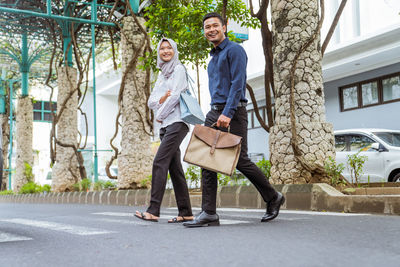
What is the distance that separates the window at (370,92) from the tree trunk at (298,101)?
11.3 metres

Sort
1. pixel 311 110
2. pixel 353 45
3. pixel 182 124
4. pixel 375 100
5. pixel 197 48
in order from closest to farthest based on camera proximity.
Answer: pixel 182 124 < pixel 311 110 < pixel 197 48 < pixel 353 45 < pixel 375 100

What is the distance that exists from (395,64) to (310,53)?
38.1ft

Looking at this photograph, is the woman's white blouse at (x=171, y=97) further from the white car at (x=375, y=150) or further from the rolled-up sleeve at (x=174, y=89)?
the white car at (x=375, y=150)

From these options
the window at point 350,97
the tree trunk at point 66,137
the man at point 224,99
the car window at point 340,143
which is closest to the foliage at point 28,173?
the tree trunk at point 66,137

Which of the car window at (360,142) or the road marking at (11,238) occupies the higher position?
the car window at (360,142)

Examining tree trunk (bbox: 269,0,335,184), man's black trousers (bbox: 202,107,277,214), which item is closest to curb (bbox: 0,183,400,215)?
tree trunk (bbox: 269,0,335,184)

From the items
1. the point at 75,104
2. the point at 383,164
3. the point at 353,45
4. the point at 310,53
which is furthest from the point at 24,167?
the point at 310,53

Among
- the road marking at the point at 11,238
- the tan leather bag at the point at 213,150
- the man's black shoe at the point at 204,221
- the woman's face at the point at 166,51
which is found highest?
the woman's face at the point at 166,51

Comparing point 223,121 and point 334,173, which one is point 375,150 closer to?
point 334,173

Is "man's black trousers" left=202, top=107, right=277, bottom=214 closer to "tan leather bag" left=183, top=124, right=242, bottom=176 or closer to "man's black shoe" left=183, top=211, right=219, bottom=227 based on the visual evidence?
"man's black shoe" left=183, top=211, right=219, bottom=227

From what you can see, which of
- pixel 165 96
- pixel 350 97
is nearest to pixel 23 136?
pixel 350 97

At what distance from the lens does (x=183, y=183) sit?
5496 millimetres

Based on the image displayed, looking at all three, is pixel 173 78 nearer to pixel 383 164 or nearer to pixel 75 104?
pixel 383 164

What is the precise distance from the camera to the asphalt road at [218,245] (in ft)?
9.27
